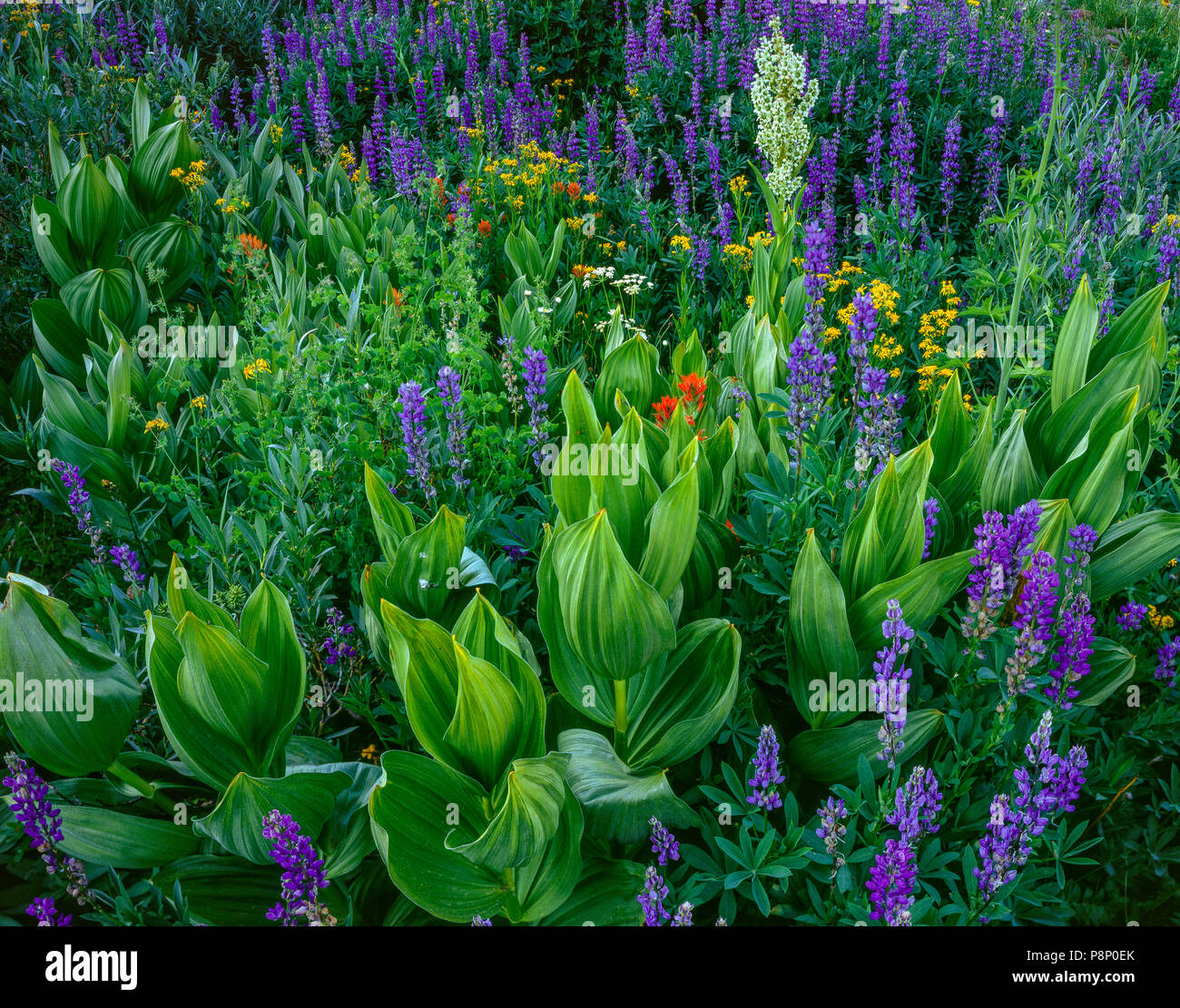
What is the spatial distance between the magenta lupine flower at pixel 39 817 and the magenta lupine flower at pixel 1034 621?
1820mm

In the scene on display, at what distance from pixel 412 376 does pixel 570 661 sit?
161 centimetres

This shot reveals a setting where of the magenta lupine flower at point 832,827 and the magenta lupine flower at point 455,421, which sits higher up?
the magenta lupine flower at point 455,421

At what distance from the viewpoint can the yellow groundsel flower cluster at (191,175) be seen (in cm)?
425

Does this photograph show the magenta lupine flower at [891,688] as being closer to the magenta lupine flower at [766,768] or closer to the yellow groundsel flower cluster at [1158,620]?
the magenta lupine flower at [766,768]

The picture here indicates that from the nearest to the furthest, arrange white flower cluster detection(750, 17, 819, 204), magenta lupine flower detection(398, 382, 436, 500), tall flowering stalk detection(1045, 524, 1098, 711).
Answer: tall flowering stalk detection(1045, 524, 1098, 711)
magenta lupine flower detection(398, 382, 436, 500)
white flower cluster detection(750, 17, 819, 204)

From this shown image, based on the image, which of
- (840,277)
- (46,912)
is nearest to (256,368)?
(46,912)

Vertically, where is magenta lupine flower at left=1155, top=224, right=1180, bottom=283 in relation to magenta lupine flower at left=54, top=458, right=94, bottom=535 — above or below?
above

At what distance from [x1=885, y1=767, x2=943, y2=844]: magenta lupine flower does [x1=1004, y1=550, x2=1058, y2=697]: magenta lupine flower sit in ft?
0.99

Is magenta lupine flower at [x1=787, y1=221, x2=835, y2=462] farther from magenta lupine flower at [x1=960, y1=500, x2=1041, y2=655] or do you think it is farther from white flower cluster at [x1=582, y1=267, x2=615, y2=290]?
white flower cluster at [x1=582, y1=267, x2=615, y2=290]

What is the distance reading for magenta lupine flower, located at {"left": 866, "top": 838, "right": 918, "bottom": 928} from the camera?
154 centimetres

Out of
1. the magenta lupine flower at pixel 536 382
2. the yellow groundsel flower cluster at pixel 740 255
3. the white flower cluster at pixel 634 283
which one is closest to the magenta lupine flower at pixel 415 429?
the magenta lupine flower at pixel 536 382

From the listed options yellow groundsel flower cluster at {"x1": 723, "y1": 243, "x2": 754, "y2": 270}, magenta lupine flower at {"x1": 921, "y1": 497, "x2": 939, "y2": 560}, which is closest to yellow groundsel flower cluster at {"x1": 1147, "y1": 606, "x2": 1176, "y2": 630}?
magenta lupine flower at {"x1": 921, "y1": 497, "x2": 939, "y2": 560}

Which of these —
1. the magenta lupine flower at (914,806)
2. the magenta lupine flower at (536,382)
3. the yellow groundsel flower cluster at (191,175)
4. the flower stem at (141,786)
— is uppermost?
the yellow groundsel flower cluster at (191,175)

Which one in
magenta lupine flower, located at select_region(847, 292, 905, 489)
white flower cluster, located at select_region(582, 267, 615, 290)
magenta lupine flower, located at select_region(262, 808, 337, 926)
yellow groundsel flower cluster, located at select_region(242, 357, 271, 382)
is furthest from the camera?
white flower cluster, located at select_region(582, 267, 615, 290)
